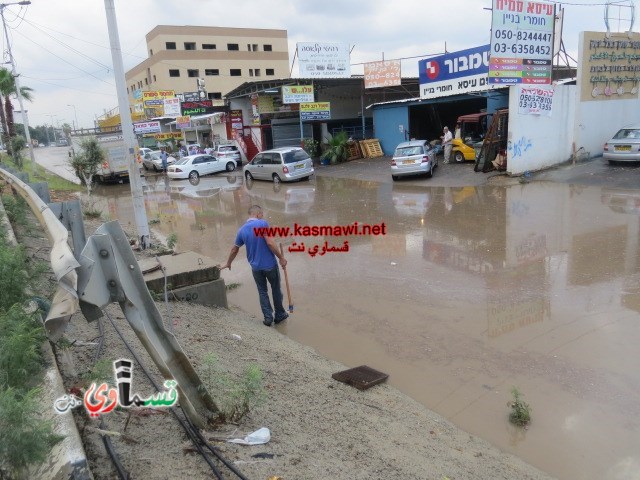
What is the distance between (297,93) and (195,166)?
301 inches

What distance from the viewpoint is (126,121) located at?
1018cm

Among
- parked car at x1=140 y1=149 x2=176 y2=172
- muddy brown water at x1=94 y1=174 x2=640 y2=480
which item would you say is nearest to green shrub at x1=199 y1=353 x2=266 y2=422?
muddy brown water at x1=94 y1=174 x2=640 y2=480

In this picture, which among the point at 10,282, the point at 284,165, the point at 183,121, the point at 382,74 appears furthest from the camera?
the point at 183,121

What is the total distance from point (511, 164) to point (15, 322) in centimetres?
1958

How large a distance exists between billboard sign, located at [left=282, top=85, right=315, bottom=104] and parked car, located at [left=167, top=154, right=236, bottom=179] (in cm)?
583

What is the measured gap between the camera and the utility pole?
32.0 feet

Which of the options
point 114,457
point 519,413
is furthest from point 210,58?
point 114,457

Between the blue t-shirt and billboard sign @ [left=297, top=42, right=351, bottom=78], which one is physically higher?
billboard sign @ [left=297, top=42, right=351, bottom=78]

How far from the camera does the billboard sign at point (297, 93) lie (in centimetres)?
2938

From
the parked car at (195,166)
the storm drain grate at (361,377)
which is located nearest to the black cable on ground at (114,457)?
the storm drain grate at (361,377)

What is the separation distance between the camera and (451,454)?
3818 millimetres

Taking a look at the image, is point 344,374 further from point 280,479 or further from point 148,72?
point 148,72

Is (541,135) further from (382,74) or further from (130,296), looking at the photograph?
(130,296)

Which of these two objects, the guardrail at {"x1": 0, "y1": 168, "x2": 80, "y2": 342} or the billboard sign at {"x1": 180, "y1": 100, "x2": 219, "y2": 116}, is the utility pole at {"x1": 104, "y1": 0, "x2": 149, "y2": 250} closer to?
the guardrail at {"x1": 0, "y1": 168, "x2": 80, "y2": 342}
